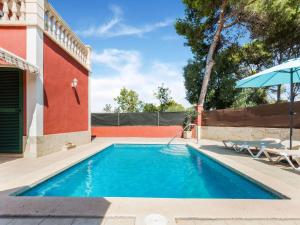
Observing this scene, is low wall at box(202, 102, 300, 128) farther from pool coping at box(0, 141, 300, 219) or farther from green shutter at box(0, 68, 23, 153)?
green shutter at box(0, 68, 23, 153)

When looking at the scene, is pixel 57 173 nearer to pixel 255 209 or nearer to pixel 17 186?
pixel 17 186

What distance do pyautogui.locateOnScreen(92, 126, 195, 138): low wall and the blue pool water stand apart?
747cm

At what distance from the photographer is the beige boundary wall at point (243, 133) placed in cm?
862

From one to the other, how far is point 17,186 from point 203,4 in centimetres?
1348

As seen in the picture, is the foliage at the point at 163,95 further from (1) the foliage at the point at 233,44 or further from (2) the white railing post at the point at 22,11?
(2) the white railing post at the point at 22,11

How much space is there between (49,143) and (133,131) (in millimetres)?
8696

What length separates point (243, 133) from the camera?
1133cm

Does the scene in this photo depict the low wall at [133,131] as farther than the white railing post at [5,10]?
Yes

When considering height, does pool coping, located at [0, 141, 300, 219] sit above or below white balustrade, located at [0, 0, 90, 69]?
below

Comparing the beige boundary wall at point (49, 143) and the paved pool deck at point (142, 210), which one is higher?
the beige boundary wall at point (49, 143)

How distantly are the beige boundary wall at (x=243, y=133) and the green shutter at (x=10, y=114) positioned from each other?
8.53 m

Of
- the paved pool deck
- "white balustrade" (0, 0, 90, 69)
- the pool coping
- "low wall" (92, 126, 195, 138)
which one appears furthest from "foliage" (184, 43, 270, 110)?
the pool coping

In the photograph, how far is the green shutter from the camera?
704cm

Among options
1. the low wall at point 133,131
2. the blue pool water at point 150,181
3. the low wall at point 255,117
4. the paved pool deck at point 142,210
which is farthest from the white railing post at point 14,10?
the low wall at point 133,131
